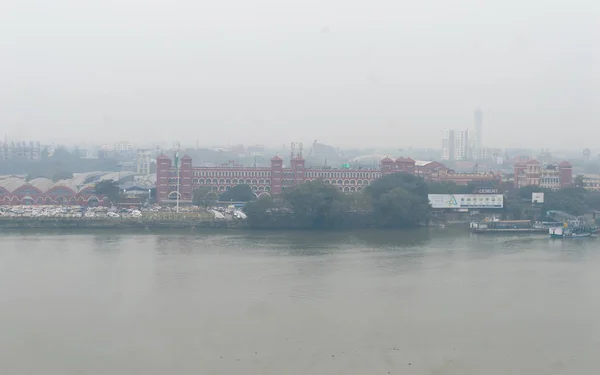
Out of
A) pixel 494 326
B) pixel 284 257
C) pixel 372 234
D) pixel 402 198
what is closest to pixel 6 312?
pixel 284 257

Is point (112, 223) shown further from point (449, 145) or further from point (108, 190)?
point (449, 145)

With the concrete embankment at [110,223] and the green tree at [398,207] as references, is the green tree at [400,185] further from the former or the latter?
the concrete embankment at [110,223]

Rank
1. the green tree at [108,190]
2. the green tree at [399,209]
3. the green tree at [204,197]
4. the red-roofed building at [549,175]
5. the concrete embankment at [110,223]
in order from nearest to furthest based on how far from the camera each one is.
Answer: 1. the concrete embankment at [110,223]
2. the green tree at [399,209]
3. the green tree at [204,197]
4. the green tree at [108,190]
5. the red-roofed building at [549,175]

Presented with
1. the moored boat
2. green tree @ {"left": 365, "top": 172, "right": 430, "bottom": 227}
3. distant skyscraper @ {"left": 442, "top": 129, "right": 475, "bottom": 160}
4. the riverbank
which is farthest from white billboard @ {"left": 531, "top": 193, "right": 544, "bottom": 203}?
distant skyscraper @ {"left": 442, "top": 129, "right": 475, "bottom": 160}

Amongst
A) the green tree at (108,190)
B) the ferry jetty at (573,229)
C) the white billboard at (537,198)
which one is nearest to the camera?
the ferry jetty at (573,229)

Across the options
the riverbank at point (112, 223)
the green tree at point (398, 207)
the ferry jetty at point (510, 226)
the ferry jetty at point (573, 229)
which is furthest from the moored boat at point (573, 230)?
the riverbank at point (112, 223)

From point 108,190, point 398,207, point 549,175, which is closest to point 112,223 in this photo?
point 108,190
